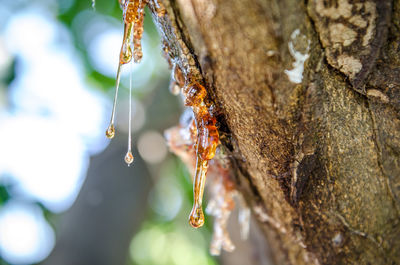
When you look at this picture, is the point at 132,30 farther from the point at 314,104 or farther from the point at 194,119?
the point at 314,104

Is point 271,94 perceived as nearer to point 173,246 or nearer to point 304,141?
point 304,141

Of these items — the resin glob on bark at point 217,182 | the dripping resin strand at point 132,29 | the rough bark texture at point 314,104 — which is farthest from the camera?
the resin glob on bark at point 217,182

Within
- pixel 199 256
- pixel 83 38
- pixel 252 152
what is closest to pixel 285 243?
pixel 252 152

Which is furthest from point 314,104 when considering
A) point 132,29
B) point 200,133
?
point 132,29

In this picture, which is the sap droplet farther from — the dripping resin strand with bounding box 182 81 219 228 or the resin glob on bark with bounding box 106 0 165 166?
the resin glob on bark with bounding box 106 0 165 166

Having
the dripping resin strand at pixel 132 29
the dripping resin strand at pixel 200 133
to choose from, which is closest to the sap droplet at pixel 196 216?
the dripping resin strand at pixel 200 133

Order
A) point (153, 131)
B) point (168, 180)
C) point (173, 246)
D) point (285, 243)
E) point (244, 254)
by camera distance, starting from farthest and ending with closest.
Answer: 1. point (173, 246)
2. point (168, 180)
3. point (153, 131)
4. point (244, 254)
5. point (285, 243)

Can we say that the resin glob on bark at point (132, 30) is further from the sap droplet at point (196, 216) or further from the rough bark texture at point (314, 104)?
the sap droplet at point (196, 216)

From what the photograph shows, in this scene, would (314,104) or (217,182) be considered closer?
(314,104)
